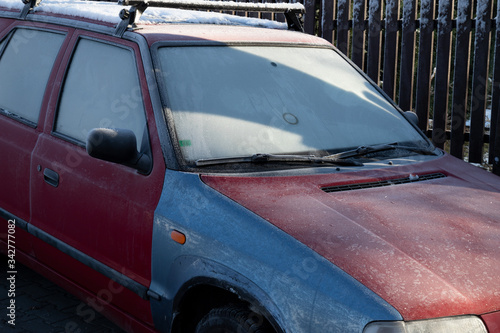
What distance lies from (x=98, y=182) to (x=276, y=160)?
2.86 feet

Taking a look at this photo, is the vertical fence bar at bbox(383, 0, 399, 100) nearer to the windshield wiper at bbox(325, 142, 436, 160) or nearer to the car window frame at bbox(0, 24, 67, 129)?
the windshield wiper at bbox(325, 142, 436, 160)

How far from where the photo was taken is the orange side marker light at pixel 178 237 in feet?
9.72

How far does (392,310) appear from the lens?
2334 mm

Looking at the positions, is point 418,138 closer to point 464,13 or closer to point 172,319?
point 172,319

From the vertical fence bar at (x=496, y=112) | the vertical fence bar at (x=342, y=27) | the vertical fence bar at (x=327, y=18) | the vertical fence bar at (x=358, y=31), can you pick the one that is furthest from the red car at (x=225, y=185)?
the vertical fence bar at (x=327, y=18)

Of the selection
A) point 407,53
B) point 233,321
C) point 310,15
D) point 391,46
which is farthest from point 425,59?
point 233,321

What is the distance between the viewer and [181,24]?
4051 mm

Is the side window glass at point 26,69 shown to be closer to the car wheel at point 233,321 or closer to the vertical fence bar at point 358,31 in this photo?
the car wheel at point 233,321

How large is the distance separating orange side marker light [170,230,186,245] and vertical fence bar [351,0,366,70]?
5.05 m

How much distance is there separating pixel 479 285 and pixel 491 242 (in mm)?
373

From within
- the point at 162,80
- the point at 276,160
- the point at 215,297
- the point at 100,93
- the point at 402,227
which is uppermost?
the point at 162,80

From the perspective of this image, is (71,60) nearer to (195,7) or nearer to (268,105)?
(195,7)

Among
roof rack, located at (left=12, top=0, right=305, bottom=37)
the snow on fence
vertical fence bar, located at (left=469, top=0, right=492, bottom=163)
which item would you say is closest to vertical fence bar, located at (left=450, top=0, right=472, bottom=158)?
the snow on fence

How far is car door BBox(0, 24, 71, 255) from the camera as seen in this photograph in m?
4.03
